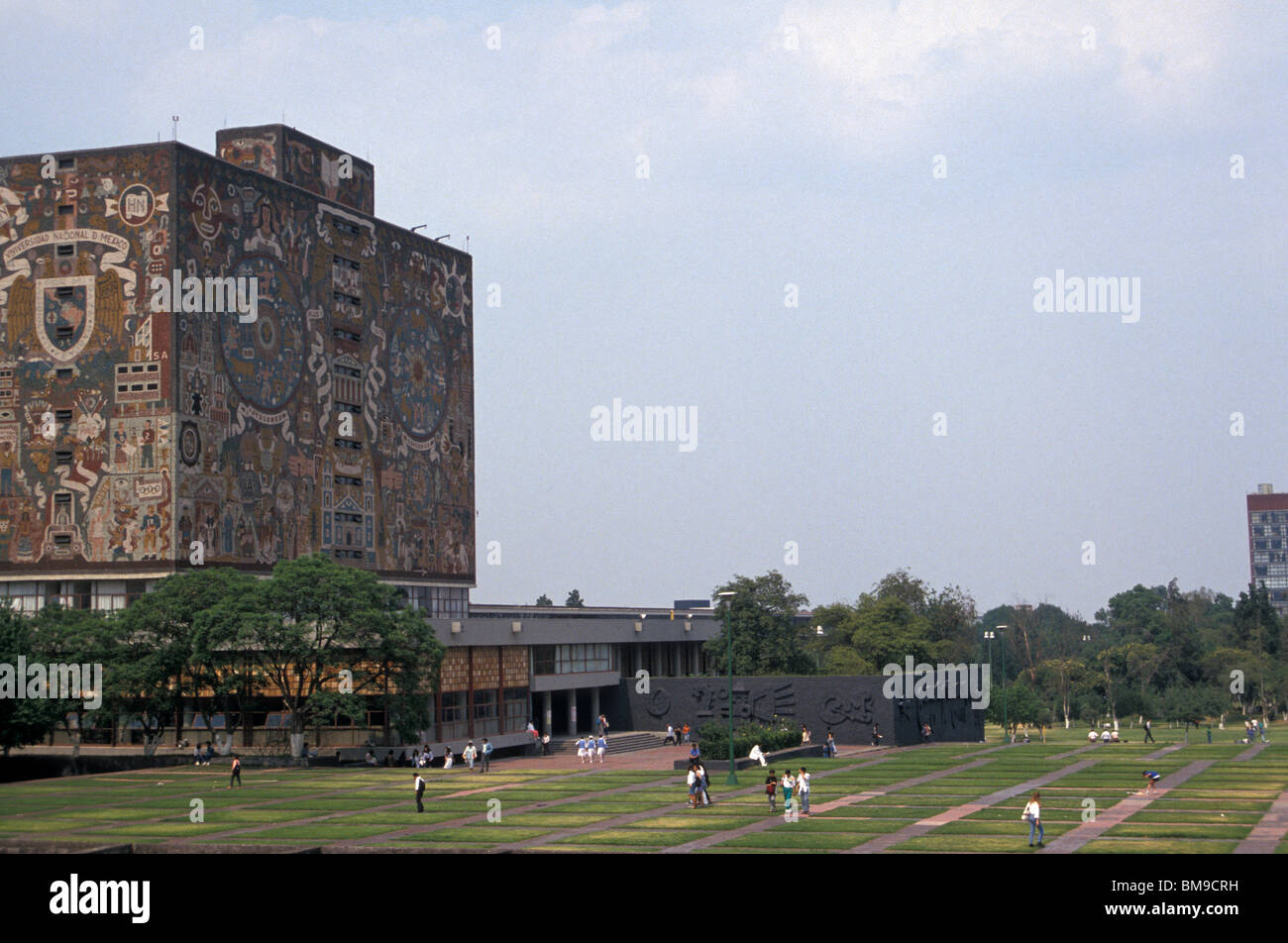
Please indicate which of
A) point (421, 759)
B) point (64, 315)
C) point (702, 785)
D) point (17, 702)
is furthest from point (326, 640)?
point (64, 315)

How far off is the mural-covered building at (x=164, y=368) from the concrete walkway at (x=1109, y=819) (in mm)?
51211

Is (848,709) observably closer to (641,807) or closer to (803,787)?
(641,807)

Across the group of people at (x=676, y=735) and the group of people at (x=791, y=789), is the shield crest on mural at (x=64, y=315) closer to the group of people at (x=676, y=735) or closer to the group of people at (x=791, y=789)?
the group of people at (x=676, y=735)

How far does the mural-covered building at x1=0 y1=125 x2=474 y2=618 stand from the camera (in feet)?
247

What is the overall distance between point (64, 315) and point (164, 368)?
781 cm

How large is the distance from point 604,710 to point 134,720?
37157mm

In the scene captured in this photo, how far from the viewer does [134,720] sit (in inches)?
2876

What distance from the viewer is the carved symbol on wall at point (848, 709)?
8575 cm

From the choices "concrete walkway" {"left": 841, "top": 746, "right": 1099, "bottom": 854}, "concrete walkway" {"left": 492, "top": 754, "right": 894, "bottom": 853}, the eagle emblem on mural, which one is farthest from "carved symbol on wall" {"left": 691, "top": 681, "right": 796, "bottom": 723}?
the eagle emblem on mural

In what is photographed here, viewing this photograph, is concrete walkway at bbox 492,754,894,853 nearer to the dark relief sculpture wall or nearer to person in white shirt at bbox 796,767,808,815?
person in white shirt at bbox 796,767,808,815

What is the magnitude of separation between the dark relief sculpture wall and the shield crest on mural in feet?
146

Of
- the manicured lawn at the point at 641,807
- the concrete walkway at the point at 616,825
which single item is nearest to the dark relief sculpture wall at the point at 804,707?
the manicured lawn at the point at 641,807

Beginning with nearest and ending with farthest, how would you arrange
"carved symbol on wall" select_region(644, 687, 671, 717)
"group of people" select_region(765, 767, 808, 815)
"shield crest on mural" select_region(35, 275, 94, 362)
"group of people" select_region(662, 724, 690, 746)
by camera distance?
"group of people" select_region(765, 767, 808, 815)
"shield crest on mural" select_region(35, 275, 94, 362)
"group of people" select_region(662, 724, 690, 746)
"carved symbol on wall" select_region(644, 687, 671, 717)

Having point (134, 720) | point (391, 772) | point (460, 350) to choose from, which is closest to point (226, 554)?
point (134, 720)
